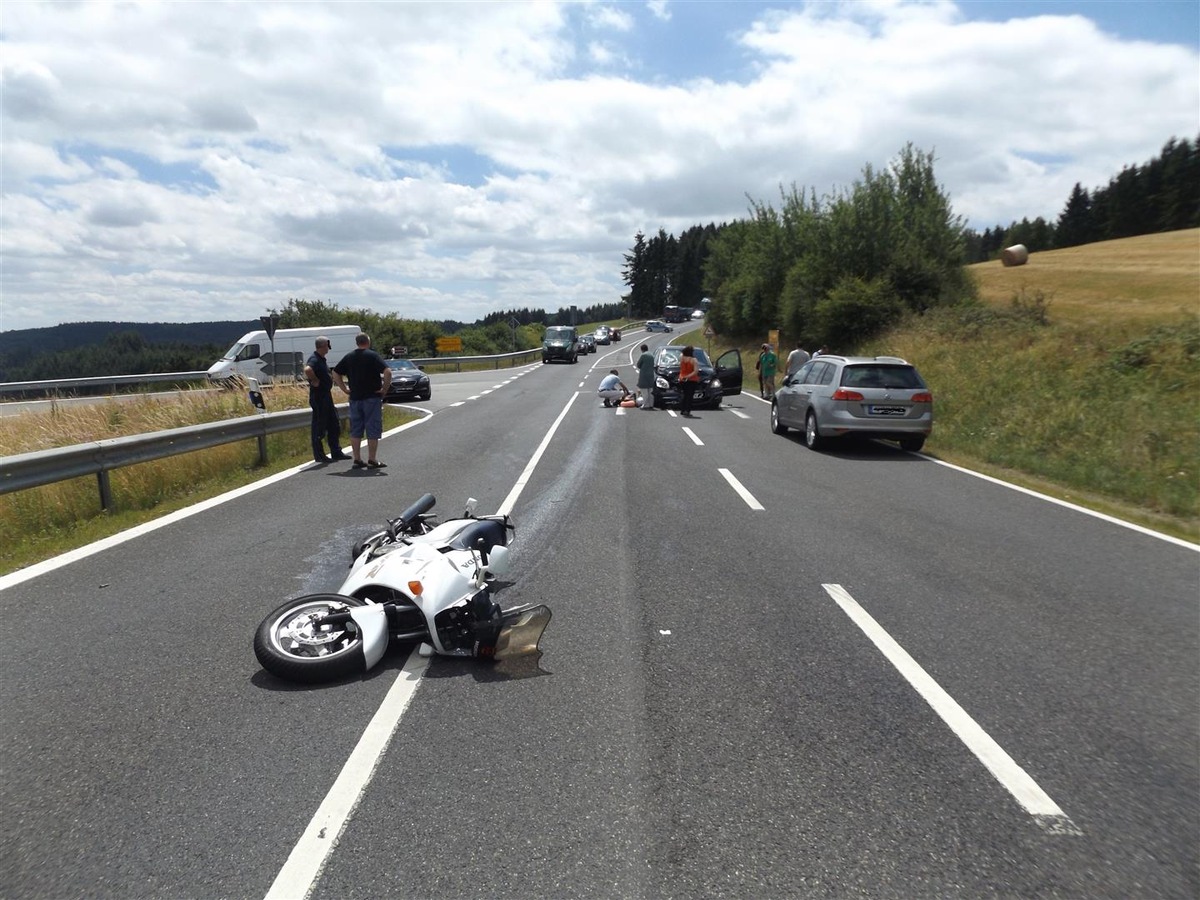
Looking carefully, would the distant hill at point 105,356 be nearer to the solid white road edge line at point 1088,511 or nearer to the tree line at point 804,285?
the tree line at point 804,285

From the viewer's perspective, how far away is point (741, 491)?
1011 centimetres

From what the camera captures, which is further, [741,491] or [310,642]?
[741,491]

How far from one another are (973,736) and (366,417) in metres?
9.84

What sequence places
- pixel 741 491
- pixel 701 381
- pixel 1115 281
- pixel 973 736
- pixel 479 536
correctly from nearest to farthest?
pixel 973 736, pixel 479 536, pixel 741 491, pixel 701 381, pixel 1115 281

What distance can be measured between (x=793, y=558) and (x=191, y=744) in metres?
4.85

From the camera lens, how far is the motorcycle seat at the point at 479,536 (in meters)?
5.30

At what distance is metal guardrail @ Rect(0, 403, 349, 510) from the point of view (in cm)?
741

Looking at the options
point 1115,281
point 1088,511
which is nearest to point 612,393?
point 1088,511

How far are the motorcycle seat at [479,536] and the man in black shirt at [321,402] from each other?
7.22 meters

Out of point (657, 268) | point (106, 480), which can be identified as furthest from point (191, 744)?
point (657, 268)

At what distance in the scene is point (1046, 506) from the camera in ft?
31.3

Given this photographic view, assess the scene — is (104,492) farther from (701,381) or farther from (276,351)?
(276,351)

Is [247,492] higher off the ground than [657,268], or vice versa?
[657,268]

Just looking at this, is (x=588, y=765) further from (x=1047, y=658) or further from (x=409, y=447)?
(x=409, y=447)
